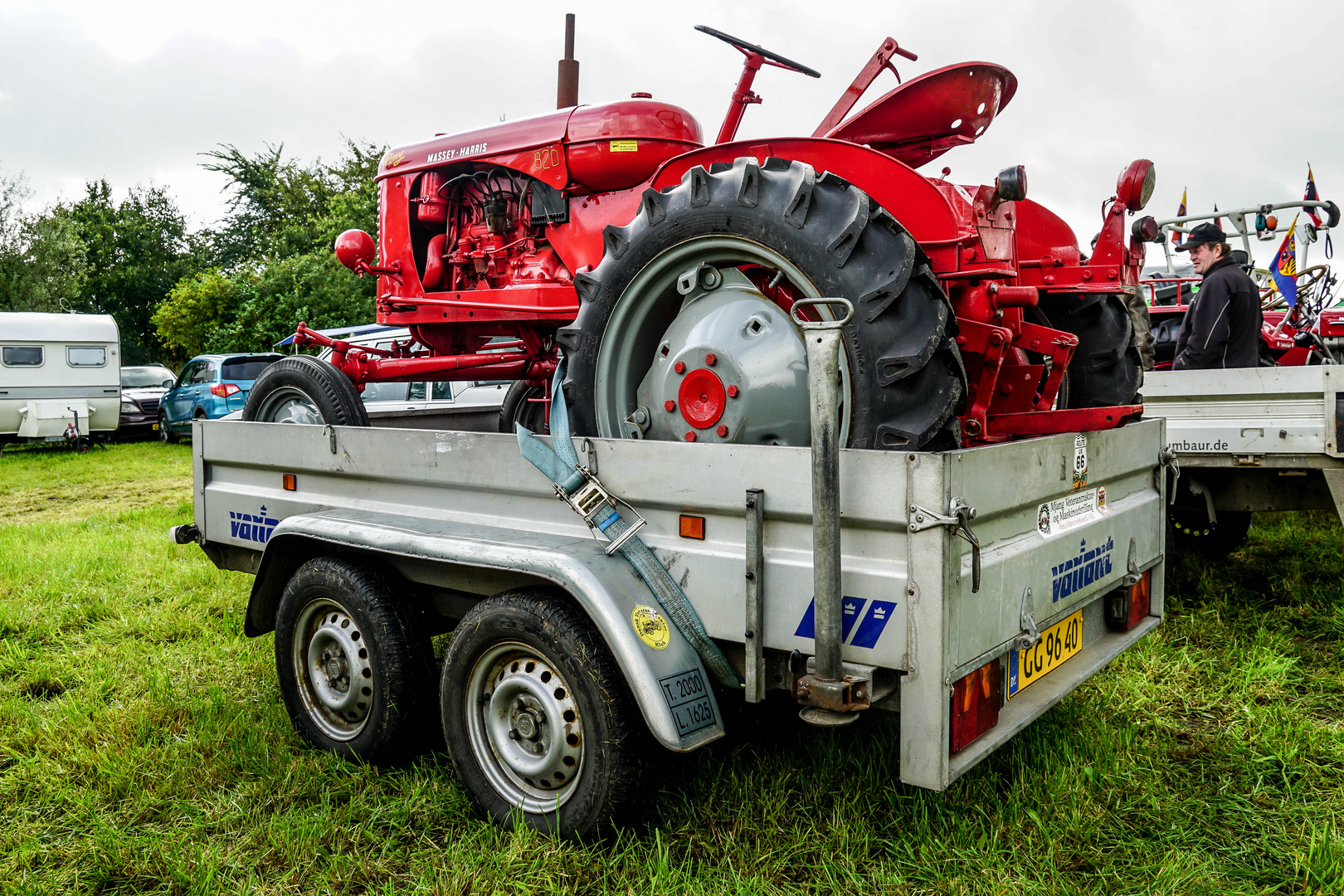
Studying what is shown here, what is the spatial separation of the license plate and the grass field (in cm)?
42

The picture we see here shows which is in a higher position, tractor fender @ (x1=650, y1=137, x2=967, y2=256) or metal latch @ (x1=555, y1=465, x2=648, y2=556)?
tractor fender @ (x1=650, y1=137, x2=967, y2=256)

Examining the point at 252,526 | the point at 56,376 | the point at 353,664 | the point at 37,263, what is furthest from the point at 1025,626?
the point at 37,263

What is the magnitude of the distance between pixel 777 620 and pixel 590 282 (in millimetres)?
1410

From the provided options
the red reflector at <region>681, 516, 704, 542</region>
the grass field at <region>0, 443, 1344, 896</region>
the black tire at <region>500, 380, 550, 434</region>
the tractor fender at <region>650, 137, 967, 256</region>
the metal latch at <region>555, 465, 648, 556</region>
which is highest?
the tractor fender at <region>650, 137, 967, 256</region>

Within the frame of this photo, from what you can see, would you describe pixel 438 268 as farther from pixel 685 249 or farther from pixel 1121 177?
pixel 1121 177

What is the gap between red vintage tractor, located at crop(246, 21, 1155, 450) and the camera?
2.65 meters

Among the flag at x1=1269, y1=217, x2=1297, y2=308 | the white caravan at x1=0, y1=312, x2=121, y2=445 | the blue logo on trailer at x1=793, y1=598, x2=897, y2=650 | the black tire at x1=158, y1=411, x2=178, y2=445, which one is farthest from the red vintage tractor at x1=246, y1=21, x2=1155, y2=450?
the black tire at x1=158, y1=411, x2=178, y2=445

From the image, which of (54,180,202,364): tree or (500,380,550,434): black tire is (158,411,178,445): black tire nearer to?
(500,380,550,434): black tire

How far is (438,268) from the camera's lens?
228 inches

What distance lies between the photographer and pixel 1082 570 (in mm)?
2822

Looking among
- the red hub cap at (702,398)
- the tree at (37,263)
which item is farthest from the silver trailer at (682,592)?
the tree at (37,263)

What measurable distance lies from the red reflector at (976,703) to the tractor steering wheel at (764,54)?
3288 millimetres

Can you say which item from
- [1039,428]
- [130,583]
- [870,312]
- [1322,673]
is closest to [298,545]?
[870,312]

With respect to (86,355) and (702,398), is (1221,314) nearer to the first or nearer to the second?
(702,398)
